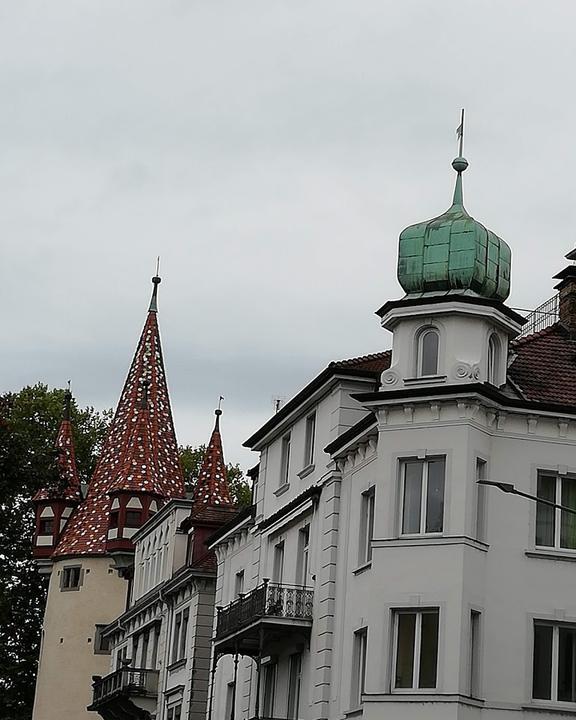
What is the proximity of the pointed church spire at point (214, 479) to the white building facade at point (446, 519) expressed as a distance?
22.4 m

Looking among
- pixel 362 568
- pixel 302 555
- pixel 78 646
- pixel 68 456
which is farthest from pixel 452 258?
pixel 68 456

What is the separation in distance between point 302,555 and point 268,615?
2425mm

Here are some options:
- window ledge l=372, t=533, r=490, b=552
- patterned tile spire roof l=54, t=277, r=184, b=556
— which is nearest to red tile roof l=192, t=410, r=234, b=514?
patterned tile spire roof l=54, t=277, r=184, b=556

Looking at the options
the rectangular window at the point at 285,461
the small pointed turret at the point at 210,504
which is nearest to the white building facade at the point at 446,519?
the rectangular window at the point at 285,461

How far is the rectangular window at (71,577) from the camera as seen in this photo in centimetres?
7138

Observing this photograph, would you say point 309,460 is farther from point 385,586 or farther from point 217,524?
point 217,524

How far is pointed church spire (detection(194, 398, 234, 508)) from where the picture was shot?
6328 centimetres

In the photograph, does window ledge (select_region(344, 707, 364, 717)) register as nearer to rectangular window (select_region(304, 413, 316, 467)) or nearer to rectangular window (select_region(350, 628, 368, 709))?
rectangular window (select_region(350, 628, 368, 709))

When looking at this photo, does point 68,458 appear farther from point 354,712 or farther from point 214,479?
point 354,712

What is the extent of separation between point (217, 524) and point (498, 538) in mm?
22297

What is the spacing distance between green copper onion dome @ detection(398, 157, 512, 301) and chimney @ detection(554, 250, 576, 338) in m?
4.07

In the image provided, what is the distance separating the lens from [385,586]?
112 feet

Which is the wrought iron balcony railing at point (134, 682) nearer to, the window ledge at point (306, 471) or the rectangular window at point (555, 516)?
the window ledge at point (306, 471)

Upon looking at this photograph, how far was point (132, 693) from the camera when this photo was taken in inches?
2218
